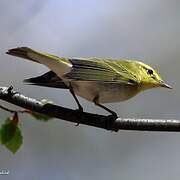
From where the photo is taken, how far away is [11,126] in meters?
1.13

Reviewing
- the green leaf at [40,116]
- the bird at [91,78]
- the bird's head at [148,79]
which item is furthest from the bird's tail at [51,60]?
the bird's head at [148,79]

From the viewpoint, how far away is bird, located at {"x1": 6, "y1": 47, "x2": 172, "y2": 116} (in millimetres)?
1351

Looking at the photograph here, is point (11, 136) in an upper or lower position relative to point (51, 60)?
lower

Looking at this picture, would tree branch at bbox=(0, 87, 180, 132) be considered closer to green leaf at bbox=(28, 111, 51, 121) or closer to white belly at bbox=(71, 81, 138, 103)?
green leaf at bbox=(28, 111, 51, 121)

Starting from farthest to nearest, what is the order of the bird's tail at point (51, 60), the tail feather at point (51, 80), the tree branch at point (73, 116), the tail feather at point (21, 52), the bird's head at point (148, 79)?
1. the bird's head at point (148, 79)
2. the tail feather at point (51, 80)
3. the bird's tail at point (51, 60)
4. the tail feather at point (21, 52)
5. the tree branch at point (73, 116)

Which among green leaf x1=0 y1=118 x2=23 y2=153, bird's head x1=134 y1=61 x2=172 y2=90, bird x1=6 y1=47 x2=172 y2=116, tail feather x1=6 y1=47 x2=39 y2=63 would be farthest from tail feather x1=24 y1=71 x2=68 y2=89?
bird's head x1=134 y1=61 x2=172 y2=90

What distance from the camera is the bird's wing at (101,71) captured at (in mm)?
1413

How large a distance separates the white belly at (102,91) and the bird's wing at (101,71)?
0.07ft

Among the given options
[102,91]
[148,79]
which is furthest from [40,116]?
[148,79]

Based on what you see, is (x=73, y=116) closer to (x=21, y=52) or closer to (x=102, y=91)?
(x=21, y=52)

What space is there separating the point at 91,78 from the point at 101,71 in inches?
4.2

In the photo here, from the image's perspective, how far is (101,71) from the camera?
1.57 meters

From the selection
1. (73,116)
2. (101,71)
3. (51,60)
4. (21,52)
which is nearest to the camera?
(73,116)

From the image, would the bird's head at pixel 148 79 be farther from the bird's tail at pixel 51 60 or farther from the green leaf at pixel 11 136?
the green leaf at pixel 11 136
